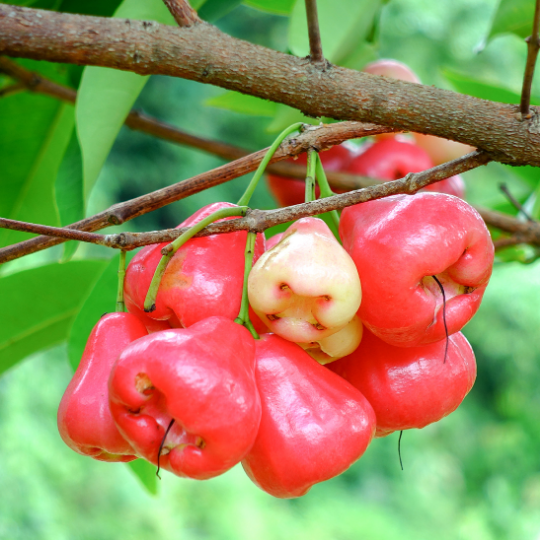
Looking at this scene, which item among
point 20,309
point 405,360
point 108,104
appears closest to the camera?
point 405,360

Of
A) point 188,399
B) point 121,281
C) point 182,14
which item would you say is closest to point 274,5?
point 182,14

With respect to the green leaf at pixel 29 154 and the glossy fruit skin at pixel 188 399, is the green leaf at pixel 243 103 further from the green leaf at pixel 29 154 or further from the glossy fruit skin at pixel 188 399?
the glossy fruit skin at pixel 188 399

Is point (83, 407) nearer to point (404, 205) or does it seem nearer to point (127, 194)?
point (404, 205)

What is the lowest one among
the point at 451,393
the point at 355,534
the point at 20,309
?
the point at 355,534

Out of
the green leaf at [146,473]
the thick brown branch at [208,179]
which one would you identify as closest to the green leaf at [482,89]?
the thick brown branch at [208,179]

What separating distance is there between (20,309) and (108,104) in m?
0.29

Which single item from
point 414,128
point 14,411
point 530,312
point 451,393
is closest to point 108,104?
point 414,128

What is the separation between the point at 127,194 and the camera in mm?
3834

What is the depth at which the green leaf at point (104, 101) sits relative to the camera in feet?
2.00

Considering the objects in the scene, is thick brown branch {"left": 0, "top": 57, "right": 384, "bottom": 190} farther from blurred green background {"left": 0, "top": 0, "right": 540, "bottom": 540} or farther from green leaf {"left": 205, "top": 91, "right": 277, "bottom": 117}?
blurred green background {"left": 0, "top": 0, "right": 540, "bottom": 540}

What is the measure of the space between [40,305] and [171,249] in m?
0.42

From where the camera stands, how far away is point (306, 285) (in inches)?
15.5

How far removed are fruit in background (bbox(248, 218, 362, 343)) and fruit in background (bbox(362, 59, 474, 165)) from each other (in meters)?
0.49

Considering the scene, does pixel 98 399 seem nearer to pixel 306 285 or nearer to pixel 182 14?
pixel 306 285
